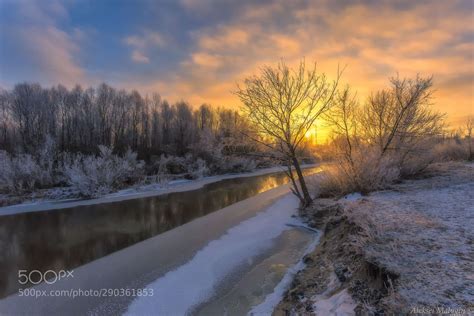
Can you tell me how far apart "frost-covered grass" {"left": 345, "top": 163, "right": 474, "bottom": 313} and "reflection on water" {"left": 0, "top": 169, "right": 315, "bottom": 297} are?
A: 7029 mm


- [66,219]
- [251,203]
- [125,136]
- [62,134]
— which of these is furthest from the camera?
[125,136]

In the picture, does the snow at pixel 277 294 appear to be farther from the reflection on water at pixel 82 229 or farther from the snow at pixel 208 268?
the reflection on water at pixel 82 229

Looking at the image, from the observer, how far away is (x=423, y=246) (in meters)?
4.02

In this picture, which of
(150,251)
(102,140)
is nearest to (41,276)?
(150,251)

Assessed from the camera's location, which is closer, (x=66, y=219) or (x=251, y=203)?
(x=66, y=219)

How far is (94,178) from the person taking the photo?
16938 mm

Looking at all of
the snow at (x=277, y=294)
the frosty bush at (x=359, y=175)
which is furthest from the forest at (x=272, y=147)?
the snow at (x=277, y=294)

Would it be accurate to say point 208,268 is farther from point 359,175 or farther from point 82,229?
point 359,175

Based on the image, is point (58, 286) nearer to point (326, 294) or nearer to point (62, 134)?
point (326, 294)

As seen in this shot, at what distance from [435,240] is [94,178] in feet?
59.6

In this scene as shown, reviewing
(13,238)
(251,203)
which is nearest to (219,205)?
(251,203)

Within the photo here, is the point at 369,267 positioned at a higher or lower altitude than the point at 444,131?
→ lower

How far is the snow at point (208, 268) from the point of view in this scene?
456cm

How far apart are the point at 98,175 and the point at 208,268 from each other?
14.7 m
